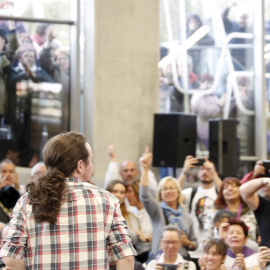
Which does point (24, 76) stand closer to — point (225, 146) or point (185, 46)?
point (185, 46)

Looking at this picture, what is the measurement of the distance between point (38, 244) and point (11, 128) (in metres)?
5.81

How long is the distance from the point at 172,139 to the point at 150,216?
2269mm

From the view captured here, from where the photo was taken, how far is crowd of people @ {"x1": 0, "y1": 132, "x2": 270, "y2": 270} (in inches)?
107

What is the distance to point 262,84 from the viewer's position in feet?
29.9

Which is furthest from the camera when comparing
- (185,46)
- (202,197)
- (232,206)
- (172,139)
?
(185,46)

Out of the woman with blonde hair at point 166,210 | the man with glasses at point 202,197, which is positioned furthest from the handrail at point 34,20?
the woman with blonde hair at point 166,210

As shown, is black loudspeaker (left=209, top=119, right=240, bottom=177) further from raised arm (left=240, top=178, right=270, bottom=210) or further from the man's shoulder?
the man's shoulder

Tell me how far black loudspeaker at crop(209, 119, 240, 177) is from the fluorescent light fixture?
35.9 inches

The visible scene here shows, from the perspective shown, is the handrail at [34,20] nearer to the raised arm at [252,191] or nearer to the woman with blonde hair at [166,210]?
the woman with blonde hair at [166,210]

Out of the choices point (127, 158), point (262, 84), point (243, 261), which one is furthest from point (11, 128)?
point (243, 261)

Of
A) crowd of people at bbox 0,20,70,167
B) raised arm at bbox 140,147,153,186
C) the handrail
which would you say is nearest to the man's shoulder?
raised arm at bbox 140,147,153,186

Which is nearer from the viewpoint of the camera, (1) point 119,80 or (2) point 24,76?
(1) point 119,80

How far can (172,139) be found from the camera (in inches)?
323

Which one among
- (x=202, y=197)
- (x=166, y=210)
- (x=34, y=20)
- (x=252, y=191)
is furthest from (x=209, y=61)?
(x=252, y=191)
